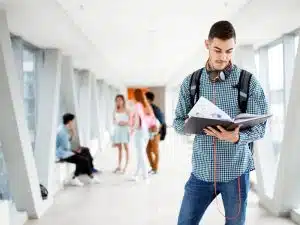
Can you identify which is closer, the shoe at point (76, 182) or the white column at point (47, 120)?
the white column at point (47, 120)

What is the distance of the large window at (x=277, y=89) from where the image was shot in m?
7.64

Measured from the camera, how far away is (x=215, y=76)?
2.32 m

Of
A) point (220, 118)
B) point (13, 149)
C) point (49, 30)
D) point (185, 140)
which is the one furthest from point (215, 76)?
point (185, 140)

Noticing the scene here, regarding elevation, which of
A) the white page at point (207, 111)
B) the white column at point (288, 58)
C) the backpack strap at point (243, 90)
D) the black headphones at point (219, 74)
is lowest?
the white page at point (207, 111)

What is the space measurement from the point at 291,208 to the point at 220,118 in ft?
12.8

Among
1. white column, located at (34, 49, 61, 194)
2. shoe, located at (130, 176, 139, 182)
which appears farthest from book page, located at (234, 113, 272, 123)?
shoe, located at (130, 176, 139, 182)

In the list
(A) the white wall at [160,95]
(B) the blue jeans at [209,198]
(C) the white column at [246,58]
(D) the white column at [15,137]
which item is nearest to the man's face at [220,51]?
(B) the blue jeans at [209,198]

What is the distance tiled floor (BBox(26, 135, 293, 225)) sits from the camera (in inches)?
219

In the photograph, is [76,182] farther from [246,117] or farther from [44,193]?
[246,117]

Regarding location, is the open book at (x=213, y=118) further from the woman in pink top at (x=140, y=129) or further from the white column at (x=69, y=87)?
the white column at (x=69, y=87)

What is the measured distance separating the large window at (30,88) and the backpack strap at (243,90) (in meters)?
6.00

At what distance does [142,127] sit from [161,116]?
0.68 meters

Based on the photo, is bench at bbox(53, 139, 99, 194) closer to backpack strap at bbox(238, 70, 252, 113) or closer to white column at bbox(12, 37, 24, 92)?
white column at bbox(12, 37, 24, 92)

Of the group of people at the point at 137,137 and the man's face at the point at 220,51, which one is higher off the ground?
the man's face at the point at 220,51
